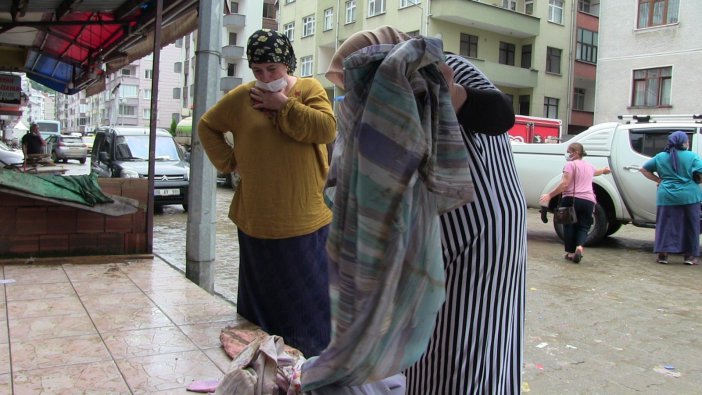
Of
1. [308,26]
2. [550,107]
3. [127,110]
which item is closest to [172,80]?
[127,110]

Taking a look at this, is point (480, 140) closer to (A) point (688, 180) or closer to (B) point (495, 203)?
(B) point (495, 203)

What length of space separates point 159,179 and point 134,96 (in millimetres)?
65801

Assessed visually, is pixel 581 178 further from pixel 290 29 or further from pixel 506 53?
pixel 290 29

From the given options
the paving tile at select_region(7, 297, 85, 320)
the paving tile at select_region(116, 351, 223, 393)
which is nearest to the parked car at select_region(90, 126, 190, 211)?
the paving tile at select_region(7, 297, 85, 320)

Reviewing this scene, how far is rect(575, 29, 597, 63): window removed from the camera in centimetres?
3431

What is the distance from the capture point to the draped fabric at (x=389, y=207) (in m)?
1.45

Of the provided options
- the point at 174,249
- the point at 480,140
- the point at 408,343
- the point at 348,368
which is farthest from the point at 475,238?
the point at 174,249

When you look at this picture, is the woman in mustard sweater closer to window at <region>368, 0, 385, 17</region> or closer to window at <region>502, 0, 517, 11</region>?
window at <region>368, 0, 385, 17</region>

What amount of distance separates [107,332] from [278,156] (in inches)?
62.1

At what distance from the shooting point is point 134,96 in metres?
73.3

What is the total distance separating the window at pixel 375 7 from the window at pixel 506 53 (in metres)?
6.77

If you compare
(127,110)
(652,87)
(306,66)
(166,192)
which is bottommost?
(166,192)

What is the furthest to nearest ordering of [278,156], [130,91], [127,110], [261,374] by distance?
[127,110] < [130,91] < [278,156] < [261,374]

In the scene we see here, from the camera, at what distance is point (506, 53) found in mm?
33750
